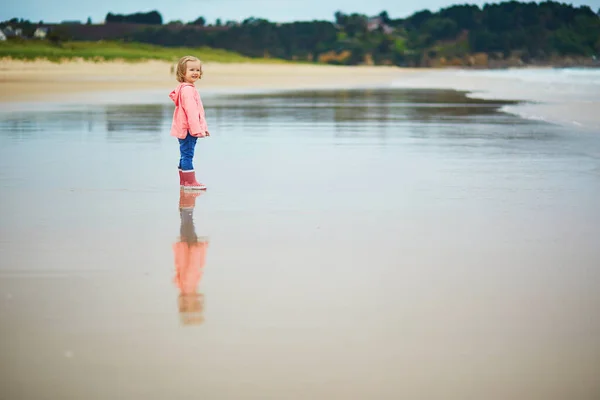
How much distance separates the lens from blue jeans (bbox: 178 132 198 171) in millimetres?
8172

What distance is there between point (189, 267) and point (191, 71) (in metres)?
3.87

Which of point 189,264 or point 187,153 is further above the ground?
point 187,153

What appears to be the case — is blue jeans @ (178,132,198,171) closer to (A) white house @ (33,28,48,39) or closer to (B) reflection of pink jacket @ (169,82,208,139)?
(B) reflection of pink jacket @ (169,82,208,139)

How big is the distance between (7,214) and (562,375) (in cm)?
464

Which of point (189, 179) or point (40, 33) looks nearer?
point (189, 179)

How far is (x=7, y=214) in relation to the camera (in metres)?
6.68

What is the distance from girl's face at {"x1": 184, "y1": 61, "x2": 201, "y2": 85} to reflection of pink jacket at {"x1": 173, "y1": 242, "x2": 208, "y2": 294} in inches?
125

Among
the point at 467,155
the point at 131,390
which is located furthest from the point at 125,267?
the point at 467,155

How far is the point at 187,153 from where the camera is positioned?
8336mm

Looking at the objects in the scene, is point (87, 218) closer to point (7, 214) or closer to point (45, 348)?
point (7, 214)

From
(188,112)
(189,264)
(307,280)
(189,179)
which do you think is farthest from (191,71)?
(307,280)

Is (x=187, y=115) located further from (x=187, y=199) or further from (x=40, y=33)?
(x=40, y=33)

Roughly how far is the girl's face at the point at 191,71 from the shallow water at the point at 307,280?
100cm

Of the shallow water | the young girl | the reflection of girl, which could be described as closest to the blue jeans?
the young girl
